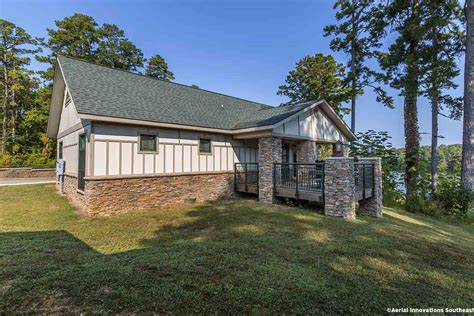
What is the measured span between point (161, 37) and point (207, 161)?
427 inches

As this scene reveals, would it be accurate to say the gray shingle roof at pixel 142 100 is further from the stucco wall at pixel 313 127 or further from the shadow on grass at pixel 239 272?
the shadow on grass at pixel 239 272

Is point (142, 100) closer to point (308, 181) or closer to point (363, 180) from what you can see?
point (308, 181)

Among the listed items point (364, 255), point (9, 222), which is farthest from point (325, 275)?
point (9, 222)

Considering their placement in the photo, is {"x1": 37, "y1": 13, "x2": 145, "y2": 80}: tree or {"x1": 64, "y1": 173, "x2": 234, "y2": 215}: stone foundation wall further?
{"x1": 37, "y1": 13, "x2": 145, "y2": 80}: tree

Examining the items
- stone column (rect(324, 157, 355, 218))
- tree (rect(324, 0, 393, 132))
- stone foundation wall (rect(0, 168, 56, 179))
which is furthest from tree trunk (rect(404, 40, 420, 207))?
stone foundation wall (rect(0, 168, 56, 179))

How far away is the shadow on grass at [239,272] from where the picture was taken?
2695mm

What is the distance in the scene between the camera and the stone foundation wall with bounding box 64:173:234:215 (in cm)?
741

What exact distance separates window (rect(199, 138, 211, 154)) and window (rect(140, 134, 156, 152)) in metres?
2.13

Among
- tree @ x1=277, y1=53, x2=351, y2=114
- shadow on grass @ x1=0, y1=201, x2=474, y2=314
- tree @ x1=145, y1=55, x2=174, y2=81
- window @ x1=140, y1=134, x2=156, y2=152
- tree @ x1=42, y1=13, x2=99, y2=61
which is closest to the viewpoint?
shadow on grass @ x1=0, y1=201, x2=474, y2=314

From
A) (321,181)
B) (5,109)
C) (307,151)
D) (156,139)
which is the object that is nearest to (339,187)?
(321,181)

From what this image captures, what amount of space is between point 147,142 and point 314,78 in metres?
21.1

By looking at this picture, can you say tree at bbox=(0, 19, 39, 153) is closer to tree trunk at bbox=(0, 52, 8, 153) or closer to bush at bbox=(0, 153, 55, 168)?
tree trunk at bbox=(0, 52, 8, 153)

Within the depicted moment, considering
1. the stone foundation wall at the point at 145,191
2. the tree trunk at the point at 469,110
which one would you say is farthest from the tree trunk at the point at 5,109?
the tree trunk at the point at 469,110

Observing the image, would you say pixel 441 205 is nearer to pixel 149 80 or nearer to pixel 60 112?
pixel 149 80
